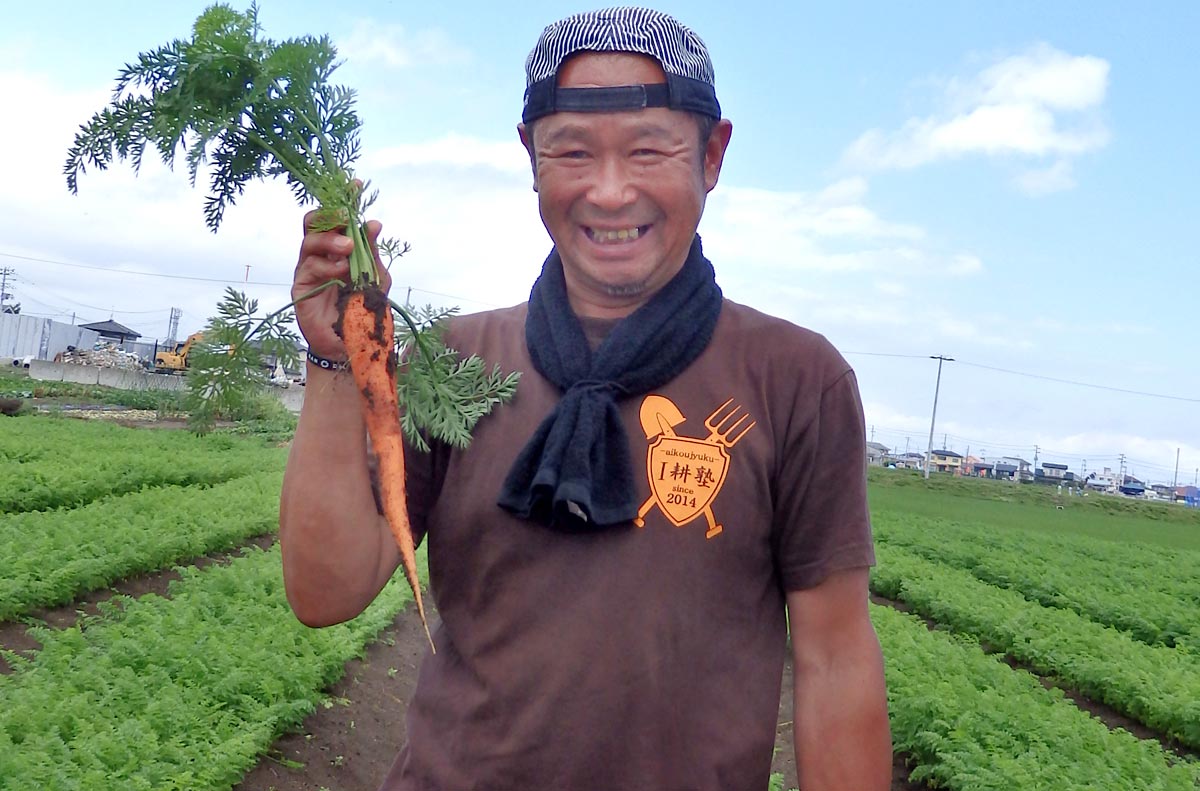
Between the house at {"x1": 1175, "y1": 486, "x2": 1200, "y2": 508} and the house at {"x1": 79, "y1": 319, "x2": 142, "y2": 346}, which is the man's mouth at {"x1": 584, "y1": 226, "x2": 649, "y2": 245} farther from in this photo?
the house at {"x1": 1175, "y1": 486, "x2": 1200, "y2": 508}

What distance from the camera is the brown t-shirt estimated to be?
5.01 feet

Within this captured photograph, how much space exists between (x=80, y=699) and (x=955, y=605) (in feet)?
27.7

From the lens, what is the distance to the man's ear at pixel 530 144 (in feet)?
5.65

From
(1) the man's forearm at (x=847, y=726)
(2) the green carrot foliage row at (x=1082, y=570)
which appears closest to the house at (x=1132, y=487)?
(2) the green carrot foliage row at (x=1082, y=570)

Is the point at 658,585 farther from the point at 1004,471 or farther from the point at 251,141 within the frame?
the point at 1004,471

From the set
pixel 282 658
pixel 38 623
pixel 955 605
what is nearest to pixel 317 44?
pixel 282 658

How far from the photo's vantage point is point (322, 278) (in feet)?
5.14

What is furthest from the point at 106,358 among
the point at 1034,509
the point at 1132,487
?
the point at 1132,487

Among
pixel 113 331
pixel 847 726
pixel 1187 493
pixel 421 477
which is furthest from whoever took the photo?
pixel 1187 493

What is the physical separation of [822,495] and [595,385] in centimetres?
41

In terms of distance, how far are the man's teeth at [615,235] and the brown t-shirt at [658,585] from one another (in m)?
0.23

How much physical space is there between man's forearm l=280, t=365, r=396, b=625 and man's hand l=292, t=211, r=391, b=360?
0.06 m

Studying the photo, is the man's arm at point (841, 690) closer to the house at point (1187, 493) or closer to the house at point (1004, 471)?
the house at point (1004, 471)

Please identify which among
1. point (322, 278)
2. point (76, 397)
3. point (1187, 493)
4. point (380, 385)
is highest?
point (1187, 493)
